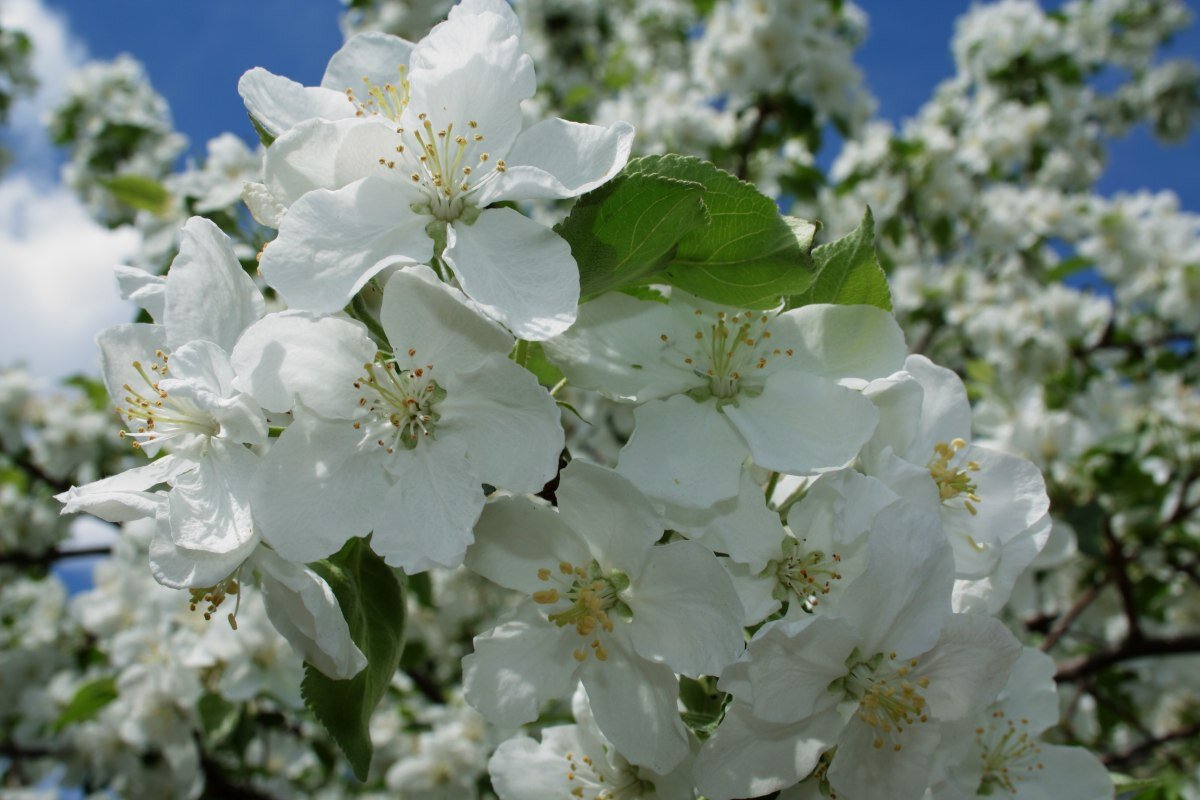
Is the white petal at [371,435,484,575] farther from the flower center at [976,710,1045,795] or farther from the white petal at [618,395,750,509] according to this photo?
the flower center at [976,710,1045,795]

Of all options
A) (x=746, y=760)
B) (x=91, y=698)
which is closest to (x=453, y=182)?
(x=746, y=760)

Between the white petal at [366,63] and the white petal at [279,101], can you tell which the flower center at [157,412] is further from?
the white petal at [366,63]

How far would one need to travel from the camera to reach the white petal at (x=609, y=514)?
3.81 ft

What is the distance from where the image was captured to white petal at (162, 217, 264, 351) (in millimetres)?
1176

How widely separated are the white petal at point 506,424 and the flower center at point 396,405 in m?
0.03

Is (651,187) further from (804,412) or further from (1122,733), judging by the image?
(1122,733)

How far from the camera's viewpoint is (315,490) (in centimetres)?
111

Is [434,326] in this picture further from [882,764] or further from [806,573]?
[882,764]

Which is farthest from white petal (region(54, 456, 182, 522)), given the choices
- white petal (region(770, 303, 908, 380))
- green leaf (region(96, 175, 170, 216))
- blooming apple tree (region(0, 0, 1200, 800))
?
green leaf (region(96, 175, 170, 216))

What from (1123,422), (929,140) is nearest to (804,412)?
(1123,422)

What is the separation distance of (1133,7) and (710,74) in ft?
19.5

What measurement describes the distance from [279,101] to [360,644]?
747mm

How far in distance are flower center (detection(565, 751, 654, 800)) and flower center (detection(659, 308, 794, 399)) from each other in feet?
2.07

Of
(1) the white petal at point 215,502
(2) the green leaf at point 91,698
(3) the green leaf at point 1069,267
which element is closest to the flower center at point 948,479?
(1) the white petal at point 215,502
